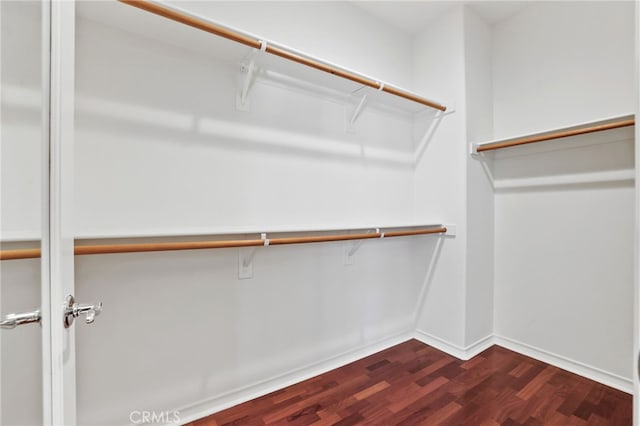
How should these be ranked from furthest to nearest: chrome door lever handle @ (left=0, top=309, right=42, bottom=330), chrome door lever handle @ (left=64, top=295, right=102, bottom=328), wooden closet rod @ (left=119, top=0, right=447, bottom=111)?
wooden closet rod @ (left=119, top=0, right=447, bottom=111) < chrome door lever handle @ (left=64, top=295, right=102, bottom=328) < chrome door lever handle @ (left=0, top=309, right=42, bottom=330)

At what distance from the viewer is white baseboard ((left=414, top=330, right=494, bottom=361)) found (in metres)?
2.06

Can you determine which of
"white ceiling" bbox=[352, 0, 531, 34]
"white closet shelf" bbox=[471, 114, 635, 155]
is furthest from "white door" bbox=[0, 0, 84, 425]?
"white closet shelf" bbox=[471, 114, 635, 155]

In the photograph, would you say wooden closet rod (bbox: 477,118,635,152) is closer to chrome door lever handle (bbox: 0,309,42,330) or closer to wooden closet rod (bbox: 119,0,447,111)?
wooden closet rod (bbox: 119,0,447,111)

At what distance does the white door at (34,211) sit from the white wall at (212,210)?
1.85ft

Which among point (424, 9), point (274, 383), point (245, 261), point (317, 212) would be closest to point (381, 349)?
point (274, 383)

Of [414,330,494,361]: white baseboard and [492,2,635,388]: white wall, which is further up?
[492,2,635,388]: white wall

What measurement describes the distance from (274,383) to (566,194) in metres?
2.26

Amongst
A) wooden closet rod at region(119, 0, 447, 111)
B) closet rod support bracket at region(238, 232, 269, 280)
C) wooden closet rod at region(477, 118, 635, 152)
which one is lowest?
closet rod support bracket at region(238, 232, 269, 280)

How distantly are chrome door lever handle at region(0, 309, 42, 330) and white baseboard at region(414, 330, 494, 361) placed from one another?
2308 millimetres

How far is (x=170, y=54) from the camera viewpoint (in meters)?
1.41

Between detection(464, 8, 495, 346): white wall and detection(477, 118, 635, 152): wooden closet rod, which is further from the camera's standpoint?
detection(464, 8, 495, 346): white wall

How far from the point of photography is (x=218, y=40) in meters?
1.37

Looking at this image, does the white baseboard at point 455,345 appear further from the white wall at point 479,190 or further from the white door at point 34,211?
the white door at point 34,211

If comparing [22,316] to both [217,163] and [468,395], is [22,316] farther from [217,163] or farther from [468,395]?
[468,395]
